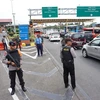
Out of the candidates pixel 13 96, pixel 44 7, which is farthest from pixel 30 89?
pixel 44 7

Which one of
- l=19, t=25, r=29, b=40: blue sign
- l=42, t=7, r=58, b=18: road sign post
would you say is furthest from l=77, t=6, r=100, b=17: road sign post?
l=19, t=25, r=29, b=40: blue sign

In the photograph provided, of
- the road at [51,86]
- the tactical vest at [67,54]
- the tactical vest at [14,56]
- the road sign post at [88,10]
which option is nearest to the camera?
the tactical vest at [14,56]

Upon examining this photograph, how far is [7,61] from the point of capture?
491 centimetres

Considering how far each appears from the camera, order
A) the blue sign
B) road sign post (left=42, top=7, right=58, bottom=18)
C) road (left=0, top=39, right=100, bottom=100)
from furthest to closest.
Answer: road sign post (left=42, top=7, right=58, bottom=18), the blue sign, road (left=0, top=39, right=100, bottom=100)

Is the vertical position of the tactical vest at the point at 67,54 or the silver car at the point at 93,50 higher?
the tactical vest at the point at 67,54

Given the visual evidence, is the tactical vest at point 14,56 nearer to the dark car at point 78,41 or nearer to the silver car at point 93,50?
the silver car at point 93,50

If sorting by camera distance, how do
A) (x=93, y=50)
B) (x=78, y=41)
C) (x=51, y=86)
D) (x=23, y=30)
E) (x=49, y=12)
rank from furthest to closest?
(x=49, y=12) < (x=23, y=30) < (x=78, y=41) < (x=93, y=50) < (x=51, y=86)

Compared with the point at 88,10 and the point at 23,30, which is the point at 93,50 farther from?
the point at 88,10

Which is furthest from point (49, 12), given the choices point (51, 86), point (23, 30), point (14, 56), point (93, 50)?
point (14, 56)

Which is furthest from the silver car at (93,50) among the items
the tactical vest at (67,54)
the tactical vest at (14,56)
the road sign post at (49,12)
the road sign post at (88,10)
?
the road sign post at (49,12)

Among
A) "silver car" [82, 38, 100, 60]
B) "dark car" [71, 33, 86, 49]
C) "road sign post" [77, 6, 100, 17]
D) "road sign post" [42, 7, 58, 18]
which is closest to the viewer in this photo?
"silver car" [82, 38, 100, 60]

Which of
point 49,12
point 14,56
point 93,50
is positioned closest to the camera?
point 14,56

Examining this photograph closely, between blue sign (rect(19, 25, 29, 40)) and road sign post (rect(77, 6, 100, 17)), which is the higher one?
road sign post (rect(77, 6, 100, 17))

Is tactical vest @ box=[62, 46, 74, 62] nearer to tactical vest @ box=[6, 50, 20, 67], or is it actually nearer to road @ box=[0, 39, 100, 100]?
road @ box=[0, 39, 100, 100]
